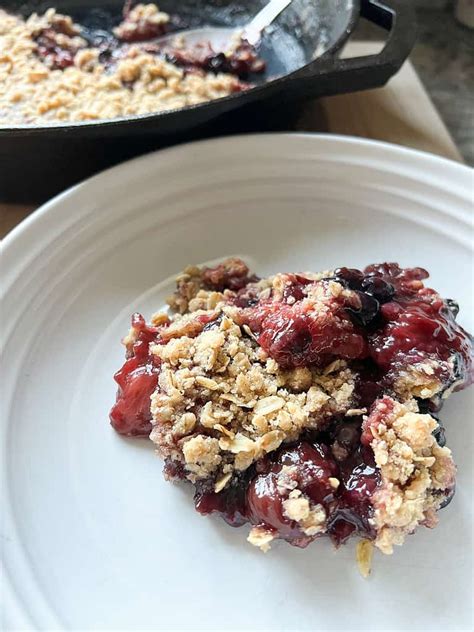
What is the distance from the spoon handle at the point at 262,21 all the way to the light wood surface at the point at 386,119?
26 cm

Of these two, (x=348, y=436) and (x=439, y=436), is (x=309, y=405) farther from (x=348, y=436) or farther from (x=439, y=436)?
(x=439, y=436)

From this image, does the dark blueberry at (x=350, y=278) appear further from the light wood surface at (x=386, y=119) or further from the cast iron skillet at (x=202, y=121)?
the light wood surface at (x=386, y=119)

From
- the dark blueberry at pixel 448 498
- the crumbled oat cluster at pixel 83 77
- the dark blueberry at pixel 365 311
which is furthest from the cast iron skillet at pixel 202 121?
the dark blueberry at pixel 448 498

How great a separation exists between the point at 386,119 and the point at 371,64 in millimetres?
401

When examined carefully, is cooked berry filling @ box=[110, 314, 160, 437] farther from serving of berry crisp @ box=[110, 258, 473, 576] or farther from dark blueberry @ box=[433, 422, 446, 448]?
dark blueberry @ box=[433, 422, 446, 448]

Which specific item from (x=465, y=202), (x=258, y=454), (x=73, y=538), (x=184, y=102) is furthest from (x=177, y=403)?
(x=184, y=102)

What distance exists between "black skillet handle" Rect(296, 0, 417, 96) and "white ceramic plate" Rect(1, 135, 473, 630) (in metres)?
0.12

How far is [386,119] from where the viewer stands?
1.68m

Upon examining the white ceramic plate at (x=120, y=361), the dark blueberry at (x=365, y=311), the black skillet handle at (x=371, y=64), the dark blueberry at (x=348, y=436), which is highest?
the black skillet handle at (x=371, y=64)

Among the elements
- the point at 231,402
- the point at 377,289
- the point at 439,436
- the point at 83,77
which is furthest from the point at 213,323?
the point at 83,77

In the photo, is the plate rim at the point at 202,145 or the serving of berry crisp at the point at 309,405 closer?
the serving of berry crisp at the point at 309,405

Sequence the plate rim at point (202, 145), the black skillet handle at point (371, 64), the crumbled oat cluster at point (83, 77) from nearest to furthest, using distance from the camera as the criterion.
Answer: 1. the plate rim at point (202, 145)
2. the black skillet handle at point (371, 64)
3. the crumbled oat cluster at point (83, 77)

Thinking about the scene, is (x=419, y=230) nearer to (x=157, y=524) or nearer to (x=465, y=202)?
(x=465, y=202)

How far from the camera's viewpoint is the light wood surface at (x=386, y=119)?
5.33 feet
